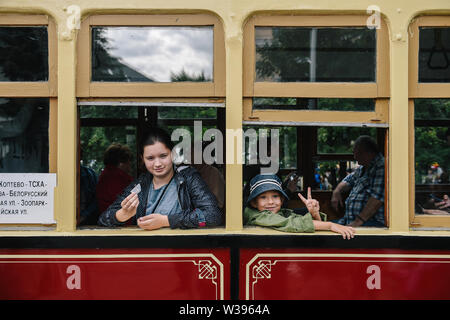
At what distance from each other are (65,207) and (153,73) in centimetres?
89

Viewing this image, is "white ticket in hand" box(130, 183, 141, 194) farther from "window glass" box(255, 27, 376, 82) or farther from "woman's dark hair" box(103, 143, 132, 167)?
"window glass" box(255, 27, 376, 82)

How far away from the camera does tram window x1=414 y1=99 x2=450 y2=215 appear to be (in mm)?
3070

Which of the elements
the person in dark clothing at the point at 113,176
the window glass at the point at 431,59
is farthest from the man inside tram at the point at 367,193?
the person in dark clothing at the point at 113,176

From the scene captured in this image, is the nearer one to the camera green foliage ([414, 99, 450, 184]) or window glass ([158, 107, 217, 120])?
green foliage ([414, 99, 450, 184])

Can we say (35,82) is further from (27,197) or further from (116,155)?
(116,155)

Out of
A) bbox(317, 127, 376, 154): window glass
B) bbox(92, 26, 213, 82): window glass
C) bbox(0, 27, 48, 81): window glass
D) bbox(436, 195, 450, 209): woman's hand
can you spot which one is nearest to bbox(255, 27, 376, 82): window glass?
bbox(92, 26, 213, 82): window glass

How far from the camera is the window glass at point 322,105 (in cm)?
260

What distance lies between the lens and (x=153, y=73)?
104 inches

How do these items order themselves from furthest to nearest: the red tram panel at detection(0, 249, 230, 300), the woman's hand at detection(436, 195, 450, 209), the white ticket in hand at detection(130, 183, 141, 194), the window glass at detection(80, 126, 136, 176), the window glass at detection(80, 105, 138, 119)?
1. the window glass at detection(80, 105, 138, 119)
2. the window glass at detection(80, 126, 136, 176)
3. the woman's hand at detection(436, 195, 450, 209)
4. the white ticket in hand at detection(130, 183, 141, 194)
5. the red tram panel at detection(0, 249, 230, 300)

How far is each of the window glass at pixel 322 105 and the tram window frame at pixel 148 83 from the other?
239mm

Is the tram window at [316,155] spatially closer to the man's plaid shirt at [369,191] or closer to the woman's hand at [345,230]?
the man's plaid shirt at [369,191]

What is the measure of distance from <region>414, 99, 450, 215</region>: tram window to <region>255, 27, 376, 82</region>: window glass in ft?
1.85

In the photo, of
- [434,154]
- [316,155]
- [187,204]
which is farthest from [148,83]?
[434,154]
